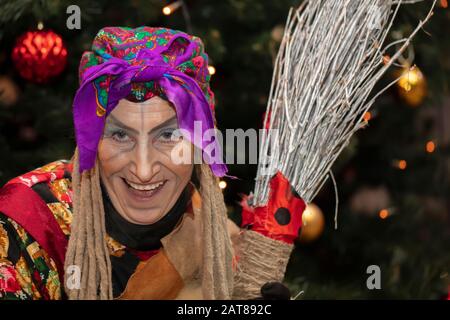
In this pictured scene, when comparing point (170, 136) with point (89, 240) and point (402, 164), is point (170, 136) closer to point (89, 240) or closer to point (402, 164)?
point (89, 240)

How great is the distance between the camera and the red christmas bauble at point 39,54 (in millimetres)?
1965

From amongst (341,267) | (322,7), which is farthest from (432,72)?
(322,7)

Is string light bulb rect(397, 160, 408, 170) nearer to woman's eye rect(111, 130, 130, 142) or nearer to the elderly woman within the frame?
the elderly woman

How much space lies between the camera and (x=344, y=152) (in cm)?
227

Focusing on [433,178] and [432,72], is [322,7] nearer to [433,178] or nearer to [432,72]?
[432,72]

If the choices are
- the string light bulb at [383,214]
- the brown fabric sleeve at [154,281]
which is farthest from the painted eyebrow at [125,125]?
the string light bulb at [383,214]

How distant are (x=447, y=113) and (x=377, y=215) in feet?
4.18

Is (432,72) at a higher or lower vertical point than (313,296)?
higher

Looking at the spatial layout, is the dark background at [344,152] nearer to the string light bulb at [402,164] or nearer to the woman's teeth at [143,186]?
the string light bulb at [402,164]

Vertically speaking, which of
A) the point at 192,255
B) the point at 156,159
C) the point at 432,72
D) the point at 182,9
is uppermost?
the point at 182,9

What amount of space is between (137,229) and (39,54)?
576 mm

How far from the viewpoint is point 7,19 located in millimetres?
1898
